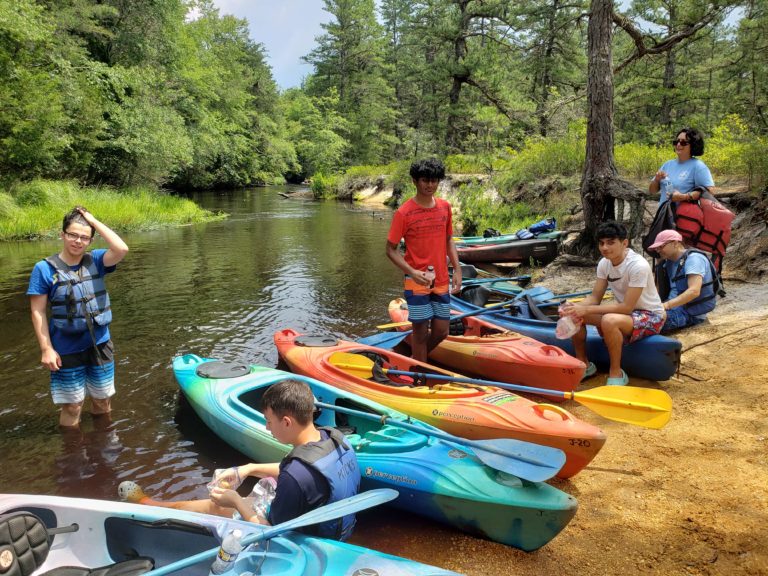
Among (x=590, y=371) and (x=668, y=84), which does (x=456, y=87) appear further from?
(x=590, y=371)

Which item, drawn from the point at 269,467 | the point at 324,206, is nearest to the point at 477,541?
the point at 269,467

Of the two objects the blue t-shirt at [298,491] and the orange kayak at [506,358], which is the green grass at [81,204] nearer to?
the orange kayak at [506,358]

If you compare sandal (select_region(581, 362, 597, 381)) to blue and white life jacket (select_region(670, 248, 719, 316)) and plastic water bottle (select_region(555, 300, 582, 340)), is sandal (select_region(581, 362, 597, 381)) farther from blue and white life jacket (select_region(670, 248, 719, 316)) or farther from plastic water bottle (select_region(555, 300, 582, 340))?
blue and white life jacket (select_region(670, 248, 719, 316))

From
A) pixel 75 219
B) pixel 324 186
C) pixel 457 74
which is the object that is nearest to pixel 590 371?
pixel 75 219

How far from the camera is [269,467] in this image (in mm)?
2600

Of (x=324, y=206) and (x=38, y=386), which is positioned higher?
(x=324, y=206)

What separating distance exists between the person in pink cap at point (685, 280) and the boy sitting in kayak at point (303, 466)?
361 cm

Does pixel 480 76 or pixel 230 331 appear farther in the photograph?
pixel 480 76

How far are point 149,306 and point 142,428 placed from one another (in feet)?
13.0

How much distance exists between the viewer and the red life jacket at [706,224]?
5211mm

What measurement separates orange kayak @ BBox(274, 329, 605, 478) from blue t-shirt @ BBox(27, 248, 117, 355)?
5.67 feet

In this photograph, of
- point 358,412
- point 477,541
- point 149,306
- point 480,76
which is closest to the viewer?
point 477,541

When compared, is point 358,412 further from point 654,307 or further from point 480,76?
point 480,76

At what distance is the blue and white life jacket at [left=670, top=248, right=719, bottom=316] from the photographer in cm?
464
